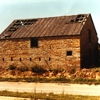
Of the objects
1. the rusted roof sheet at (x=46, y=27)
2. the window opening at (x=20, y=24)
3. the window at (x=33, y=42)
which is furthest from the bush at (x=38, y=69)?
the window opening at (x=20, y=24)

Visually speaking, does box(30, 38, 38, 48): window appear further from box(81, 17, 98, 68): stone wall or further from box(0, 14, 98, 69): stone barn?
box(81, 17, 98, 68): stone wall

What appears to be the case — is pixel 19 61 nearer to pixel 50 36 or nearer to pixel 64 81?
pixel 50 36

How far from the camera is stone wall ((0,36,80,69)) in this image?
31.1 metres

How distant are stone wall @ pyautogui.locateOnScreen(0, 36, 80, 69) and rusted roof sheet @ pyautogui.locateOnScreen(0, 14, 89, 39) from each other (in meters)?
0.84

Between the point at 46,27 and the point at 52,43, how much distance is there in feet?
12.3

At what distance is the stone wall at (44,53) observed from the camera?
3115 cm

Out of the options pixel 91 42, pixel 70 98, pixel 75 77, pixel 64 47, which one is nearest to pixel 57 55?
pixel 64 47

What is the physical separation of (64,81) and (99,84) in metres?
4.33

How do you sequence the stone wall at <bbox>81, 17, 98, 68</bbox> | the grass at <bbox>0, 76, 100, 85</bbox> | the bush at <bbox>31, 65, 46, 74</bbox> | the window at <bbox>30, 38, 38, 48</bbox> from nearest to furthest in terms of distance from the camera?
1. the grass at <bbox>0, 76, 100, 85</bbox>
2. the bush at <bbox>31, 65, 46, 74</bbox>
3. the stone wall at <bbox>81, 17, 98, 68</bbox>
4. the window at <bbox>30, 38, 38, 48</bbox>

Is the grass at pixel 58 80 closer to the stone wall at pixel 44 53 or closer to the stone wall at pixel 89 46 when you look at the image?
the stone wall at pixel 44 53

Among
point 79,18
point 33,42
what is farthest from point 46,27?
point 79,18

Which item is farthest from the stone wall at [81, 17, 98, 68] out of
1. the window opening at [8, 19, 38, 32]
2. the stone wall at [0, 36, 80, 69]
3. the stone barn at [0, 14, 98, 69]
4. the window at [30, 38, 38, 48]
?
the window opening at [8, 19, 38, 32]

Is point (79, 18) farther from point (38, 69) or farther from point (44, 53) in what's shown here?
point (38, 69)

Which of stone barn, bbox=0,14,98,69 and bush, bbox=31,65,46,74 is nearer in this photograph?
stone barn, bbox=0,14,98,69
